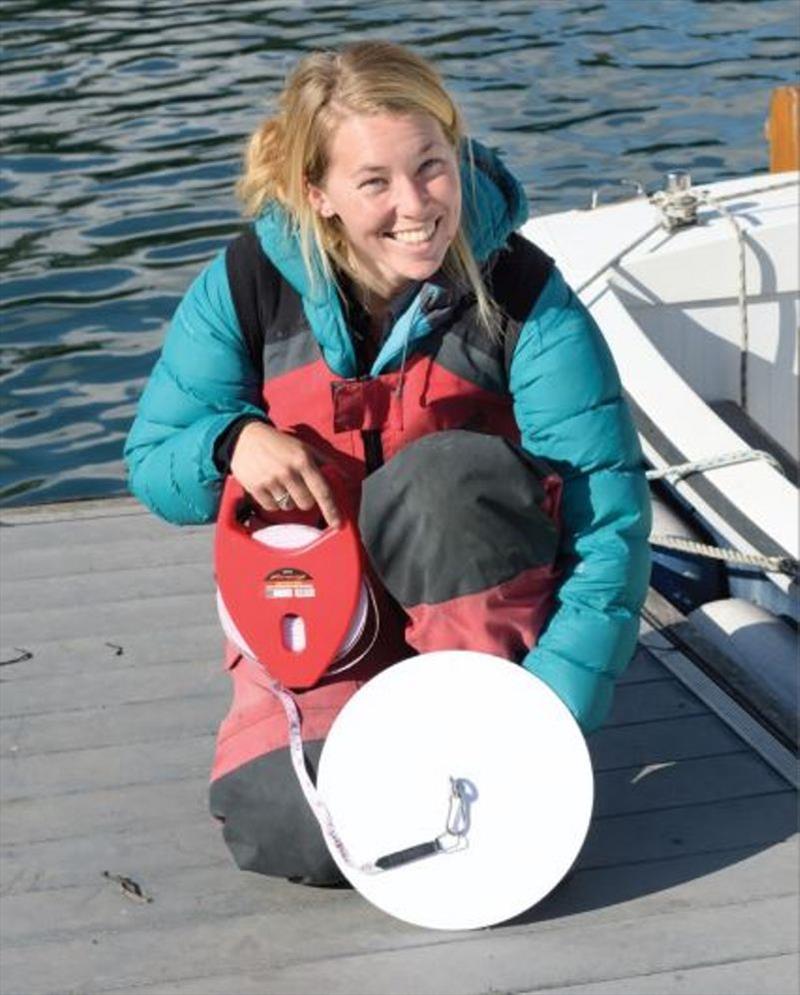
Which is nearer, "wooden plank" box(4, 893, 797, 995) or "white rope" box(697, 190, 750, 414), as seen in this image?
"wooden plank" box(4, 893, 797, 995)

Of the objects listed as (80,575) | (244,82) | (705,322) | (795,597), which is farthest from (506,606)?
(244,82)

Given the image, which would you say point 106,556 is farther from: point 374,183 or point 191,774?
point 374,183

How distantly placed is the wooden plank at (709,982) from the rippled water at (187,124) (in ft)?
12.8

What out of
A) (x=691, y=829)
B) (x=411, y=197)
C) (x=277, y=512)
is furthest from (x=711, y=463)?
(x=411, y=197)

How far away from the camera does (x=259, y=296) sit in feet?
10.7

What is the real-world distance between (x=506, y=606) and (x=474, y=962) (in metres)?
0.49

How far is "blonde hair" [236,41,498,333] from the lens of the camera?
10.1 ft

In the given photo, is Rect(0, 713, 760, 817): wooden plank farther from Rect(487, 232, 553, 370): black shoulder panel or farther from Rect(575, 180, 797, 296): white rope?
Rect(575, 180, 797, 296): white rope

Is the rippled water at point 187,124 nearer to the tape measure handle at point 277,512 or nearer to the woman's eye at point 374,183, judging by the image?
the tape measure handle at point 277,512

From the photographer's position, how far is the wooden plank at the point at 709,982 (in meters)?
3.01

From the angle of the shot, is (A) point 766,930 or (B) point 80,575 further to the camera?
(B) point 80,575

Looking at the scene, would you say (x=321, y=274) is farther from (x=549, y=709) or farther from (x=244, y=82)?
(x=244, y=82)

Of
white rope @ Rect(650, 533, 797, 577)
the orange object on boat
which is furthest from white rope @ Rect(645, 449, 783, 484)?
the orange object on boat

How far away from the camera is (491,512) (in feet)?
10.2
